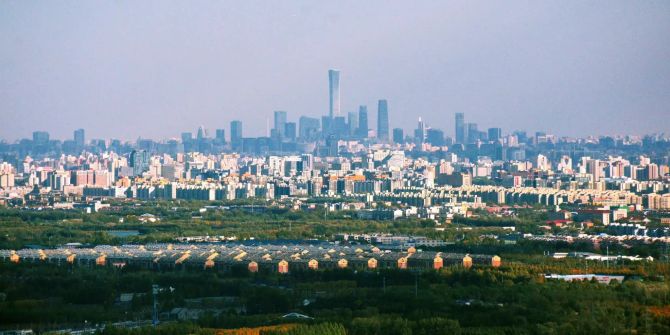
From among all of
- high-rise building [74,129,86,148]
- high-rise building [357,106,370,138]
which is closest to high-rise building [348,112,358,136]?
high-rise building [357,106,370,138]

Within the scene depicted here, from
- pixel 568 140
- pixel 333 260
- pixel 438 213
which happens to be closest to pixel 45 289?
pixel 333 260

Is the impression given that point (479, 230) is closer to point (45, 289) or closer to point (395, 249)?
point (395, 249)

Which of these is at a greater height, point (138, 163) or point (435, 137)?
point (435, 137)

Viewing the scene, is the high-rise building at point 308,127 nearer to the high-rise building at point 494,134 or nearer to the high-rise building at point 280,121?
the high-rise building at point 280,121

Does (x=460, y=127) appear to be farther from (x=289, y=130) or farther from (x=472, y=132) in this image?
(x=289, y=130)

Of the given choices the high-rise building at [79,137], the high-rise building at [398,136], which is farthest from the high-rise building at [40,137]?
the high-rise building at [398,136]

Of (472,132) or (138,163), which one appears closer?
(138,163)

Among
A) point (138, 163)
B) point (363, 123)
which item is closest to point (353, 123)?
point (363, 123)
